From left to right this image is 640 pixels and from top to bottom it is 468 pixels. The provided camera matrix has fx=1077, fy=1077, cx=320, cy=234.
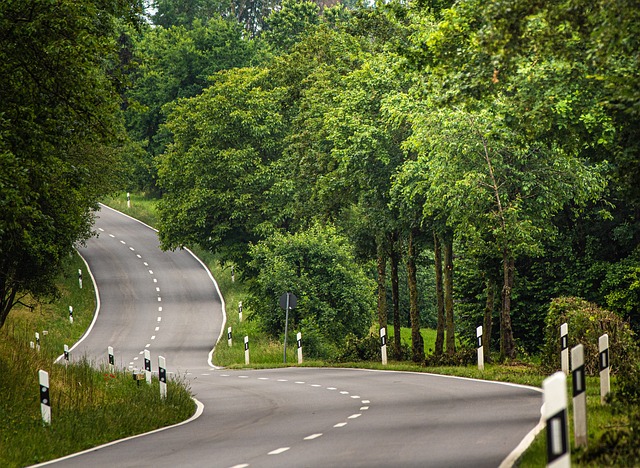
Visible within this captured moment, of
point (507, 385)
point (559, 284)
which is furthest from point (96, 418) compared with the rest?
point (559, 284)

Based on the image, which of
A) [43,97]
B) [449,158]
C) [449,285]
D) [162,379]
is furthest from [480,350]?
[43,97]

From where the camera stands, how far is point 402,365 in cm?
3019

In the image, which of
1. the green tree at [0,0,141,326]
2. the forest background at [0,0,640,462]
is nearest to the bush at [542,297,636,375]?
the forest background at [0,0,640,462]

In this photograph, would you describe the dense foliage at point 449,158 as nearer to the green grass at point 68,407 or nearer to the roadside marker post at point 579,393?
the roadside marker post at point 579,393

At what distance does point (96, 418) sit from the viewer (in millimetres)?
15523

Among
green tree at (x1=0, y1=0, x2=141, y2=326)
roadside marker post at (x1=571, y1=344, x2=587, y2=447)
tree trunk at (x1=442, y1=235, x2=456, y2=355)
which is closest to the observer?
roadside marker post at (x1=571, y1=344, x2=587, y2=447)

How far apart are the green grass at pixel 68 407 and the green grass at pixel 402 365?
246 inches

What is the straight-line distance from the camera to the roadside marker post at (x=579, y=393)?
959 centimetres

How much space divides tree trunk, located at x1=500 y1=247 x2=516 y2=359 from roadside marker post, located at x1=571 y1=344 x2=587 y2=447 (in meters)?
17.9

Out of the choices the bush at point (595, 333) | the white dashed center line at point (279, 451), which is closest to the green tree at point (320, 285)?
the bush at point (595, 333)

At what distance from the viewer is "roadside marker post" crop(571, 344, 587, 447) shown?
9.59 m

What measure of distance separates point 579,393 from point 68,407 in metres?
9.09

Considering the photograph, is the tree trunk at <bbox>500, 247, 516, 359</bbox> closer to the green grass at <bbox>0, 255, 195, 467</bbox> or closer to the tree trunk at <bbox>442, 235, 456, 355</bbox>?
the tree trunk at <bbox>442, 235, 456, 355</bbox>

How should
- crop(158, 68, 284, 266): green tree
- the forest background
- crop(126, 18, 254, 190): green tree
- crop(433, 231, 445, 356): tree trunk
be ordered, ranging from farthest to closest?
crop(126, 18, 254, 190): green tree, crop(158, 68, 284, 266): green tree, crop(433, 231, 445, 356): tree trunk, the forest background
